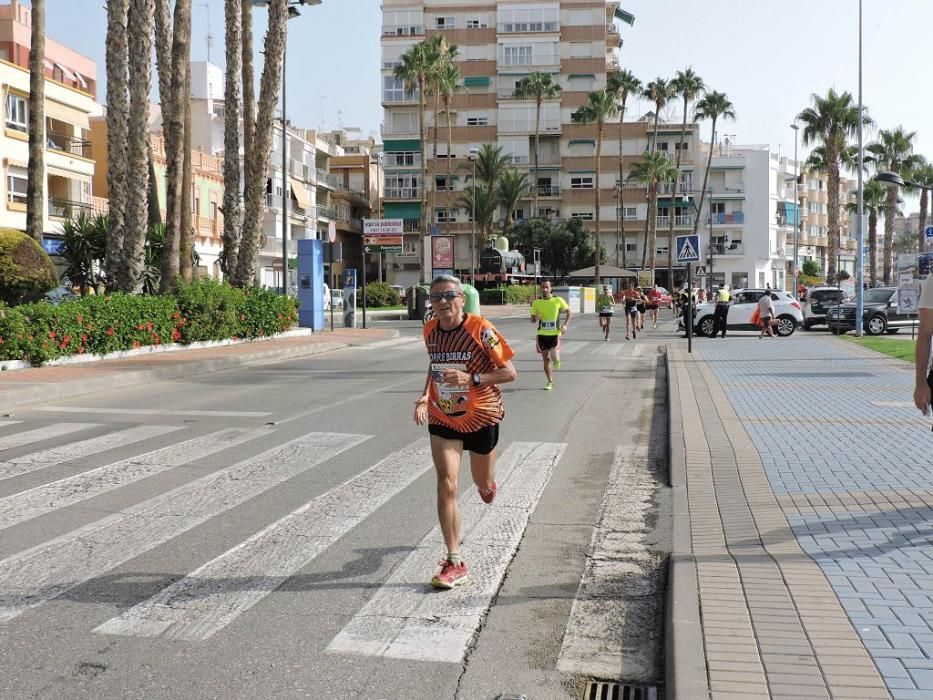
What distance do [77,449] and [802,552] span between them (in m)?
6.82

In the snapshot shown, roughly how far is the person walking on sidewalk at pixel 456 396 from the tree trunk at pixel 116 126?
1738 cm

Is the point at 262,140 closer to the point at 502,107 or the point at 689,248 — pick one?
the point at 689,248

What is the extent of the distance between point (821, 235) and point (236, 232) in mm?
99922

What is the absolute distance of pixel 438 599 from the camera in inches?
199

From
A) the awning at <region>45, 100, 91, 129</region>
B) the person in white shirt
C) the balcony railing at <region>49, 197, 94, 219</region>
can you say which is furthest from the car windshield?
the awning at <region>45, 100, 91, 129</region>

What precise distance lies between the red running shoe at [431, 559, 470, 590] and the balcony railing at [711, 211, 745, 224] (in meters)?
91.2

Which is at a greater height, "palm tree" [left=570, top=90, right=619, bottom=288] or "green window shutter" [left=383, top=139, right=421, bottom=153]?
"palm tree" [left=570, top=90, right=619, bottom=288]

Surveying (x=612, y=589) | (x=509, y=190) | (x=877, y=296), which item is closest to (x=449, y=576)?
(x=612, y=589)

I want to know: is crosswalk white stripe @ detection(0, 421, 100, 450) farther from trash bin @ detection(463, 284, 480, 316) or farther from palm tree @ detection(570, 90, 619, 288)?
palm tree @ detection(570, 90, 619, 288)

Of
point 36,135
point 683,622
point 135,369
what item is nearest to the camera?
point 683,622

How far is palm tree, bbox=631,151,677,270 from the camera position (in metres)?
80.6

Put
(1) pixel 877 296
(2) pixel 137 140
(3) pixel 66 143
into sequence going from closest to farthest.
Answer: (2) pixel 137 140
(1) pixel 877 296
(3) pixel 66 143

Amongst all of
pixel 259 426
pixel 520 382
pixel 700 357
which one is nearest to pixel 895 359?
pixel 700 357

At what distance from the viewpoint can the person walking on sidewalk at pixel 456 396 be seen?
5277mm
